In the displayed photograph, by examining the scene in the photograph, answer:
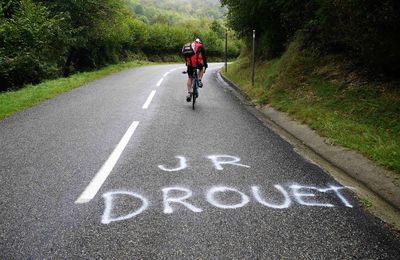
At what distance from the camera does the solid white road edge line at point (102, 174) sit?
4.23m

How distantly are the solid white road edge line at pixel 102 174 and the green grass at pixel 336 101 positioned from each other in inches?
152

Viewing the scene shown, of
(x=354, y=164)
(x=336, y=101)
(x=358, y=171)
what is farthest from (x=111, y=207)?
(x=336, y=101)

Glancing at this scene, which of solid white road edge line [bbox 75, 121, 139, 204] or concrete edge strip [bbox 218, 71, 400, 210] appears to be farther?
concrete edge strip [bbox 218, 71, 400, 210]

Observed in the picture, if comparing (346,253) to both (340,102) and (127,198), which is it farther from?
(340,102)

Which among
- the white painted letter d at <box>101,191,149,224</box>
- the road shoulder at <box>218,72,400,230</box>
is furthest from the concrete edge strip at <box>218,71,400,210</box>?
the white painted letter d at <box>101,191,149,224</box>

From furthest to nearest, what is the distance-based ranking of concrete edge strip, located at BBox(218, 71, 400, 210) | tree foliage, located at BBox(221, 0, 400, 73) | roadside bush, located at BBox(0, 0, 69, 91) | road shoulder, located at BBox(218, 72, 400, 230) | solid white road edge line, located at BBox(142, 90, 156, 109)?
roadside bush, located at BBox(0, 0, 69, 91) → solid white road edge line, located at BBox(142, 90, 156, 109) → tree foliage, located at BBox(221, 0, 400, 73) → concrete edge strip, located at BBox(218, 71, 400, 210) → road shoulder, located at BBox(218, 72, 400, 230)

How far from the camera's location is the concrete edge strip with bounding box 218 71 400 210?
178 inches

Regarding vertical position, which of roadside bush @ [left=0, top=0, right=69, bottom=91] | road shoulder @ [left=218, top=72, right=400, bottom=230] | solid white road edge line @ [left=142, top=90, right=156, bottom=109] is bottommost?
solid white road edge line @ [left=142, top=90, right=156, bottom=109]

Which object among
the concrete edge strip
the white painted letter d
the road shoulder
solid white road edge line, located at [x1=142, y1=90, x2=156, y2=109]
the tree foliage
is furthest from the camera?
solid white road edge line, located at [x1=142, y1=90, x2=156, y2=109]

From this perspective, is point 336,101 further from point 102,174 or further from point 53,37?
point 53,37

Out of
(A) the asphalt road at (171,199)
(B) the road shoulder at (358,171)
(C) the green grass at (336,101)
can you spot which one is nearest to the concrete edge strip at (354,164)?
(B) the road shoulder at (358,171)

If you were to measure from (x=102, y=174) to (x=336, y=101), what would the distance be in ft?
20.2

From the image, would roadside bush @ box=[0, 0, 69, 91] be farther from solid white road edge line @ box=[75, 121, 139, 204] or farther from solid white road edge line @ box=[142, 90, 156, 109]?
solid white road edge line @ box=[75, 121, 139, 204]

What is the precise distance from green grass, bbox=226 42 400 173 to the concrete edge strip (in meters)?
0.14
